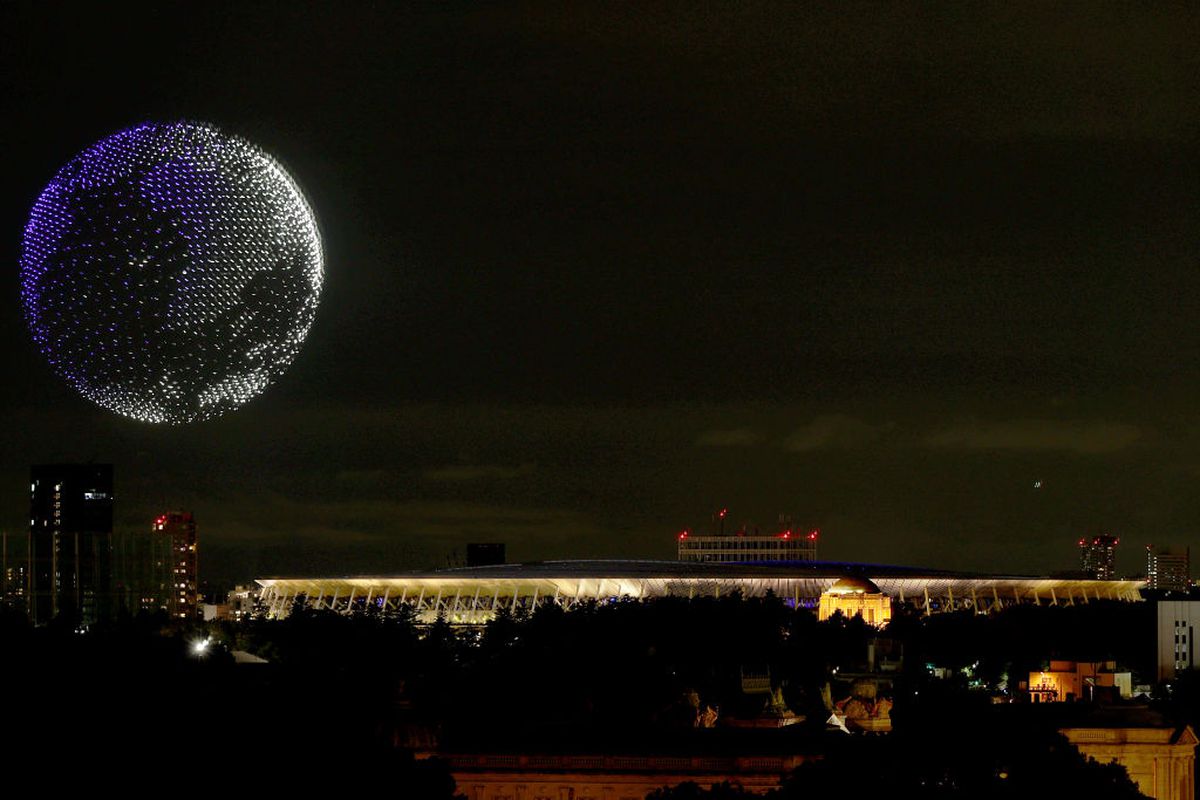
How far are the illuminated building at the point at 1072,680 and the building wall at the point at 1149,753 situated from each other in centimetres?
3975

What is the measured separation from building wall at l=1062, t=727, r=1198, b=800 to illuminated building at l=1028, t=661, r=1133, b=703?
130 ft

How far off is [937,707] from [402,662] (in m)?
70.9

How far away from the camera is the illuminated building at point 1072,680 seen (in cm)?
15650

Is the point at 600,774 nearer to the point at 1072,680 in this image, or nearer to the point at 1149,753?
the point at 1149,753

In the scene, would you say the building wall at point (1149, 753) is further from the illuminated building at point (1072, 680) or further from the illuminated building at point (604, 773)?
the illuminated building at point (1072, 680)

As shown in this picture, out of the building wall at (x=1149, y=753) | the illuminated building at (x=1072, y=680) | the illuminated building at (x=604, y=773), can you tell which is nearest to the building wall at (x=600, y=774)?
the illuminated building at (x=604, y=773)

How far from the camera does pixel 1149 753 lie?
107m

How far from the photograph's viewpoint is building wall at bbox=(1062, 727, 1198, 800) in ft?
347

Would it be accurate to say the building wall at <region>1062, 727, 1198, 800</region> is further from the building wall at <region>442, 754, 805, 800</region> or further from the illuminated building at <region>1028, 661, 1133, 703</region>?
the illuminated building at <region>1028, 661, 1133, 703</region>

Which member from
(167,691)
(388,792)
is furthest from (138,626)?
(388,792)

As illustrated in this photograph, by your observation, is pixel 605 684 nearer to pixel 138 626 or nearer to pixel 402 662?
pixel 402 662

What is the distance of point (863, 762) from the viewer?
275ft

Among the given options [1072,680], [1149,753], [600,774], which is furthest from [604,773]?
[1072,680]

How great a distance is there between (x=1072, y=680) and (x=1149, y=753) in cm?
6202
